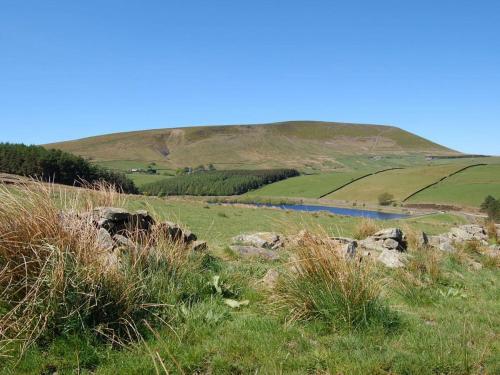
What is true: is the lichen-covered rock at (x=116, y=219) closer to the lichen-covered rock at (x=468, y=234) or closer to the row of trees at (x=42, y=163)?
the lichen-covered rock at (x=468, y=234)

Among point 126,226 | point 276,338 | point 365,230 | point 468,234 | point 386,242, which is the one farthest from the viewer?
point 468,234

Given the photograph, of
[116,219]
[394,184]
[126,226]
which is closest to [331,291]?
[126,226]

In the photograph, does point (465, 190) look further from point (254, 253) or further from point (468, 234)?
point (254, 253)

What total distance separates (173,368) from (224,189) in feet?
378

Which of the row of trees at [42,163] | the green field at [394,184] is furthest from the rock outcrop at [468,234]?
the green field at [394,184]

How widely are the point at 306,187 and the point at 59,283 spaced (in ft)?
372

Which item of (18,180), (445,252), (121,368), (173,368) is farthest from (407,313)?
(445,252)

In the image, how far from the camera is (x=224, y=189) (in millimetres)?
118562

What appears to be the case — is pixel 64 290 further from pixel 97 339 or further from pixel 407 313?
pixel 407 313

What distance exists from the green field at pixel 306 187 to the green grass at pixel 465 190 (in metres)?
25.9

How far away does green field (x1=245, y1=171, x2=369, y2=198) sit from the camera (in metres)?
109

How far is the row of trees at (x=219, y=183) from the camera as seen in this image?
115m

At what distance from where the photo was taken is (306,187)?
11600 centimetres

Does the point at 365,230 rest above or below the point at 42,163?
below
